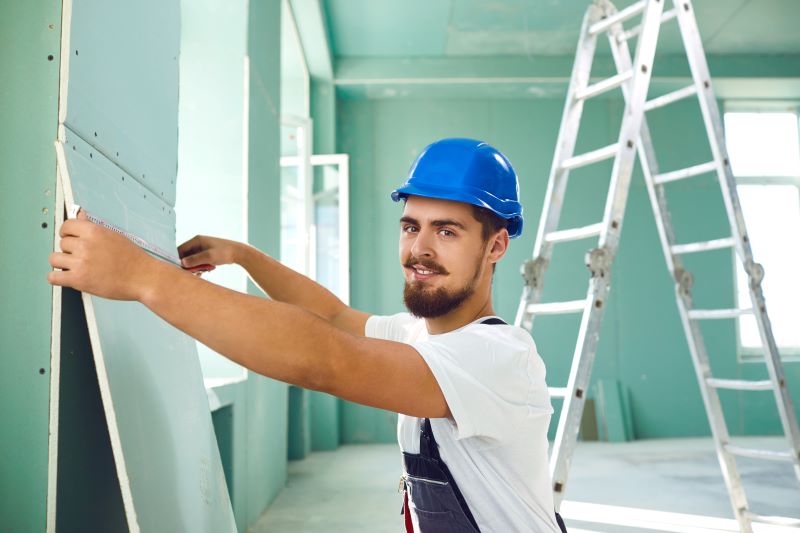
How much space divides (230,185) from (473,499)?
241 cm

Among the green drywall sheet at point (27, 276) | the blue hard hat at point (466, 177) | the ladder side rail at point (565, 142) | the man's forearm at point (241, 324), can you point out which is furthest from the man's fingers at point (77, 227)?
the ladder side rail at point (565, 142)

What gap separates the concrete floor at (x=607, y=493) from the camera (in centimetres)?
353

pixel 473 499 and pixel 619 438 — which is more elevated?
pixel 473 499

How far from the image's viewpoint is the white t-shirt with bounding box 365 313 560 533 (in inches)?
44.7

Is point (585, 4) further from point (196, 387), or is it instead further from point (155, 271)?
point (155, 271)

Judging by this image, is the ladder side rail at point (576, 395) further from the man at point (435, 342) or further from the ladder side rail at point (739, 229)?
the man at point (435, 342)

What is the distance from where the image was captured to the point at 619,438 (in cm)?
649

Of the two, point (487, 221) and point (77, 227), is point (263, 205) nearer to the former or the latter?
point (487, 221)

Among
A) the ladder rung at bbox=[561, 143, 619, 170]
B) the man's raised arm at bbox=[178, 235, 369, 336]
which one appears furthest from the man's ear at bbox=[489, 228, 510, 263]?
the ladder rung at bbox=[561, 143, 619, 170]

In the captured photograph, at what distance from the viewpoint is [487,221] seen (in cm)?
146

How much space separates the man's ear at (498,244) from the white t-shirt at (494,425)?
0.21 m

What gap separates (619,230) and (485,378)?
5.79 ft

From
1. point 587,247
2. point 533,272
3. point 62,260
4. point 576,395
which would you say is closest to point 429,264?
point 62,260

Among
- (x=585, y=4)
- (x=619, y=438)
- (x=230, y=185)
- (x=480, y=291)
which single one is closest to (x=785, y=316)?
(x=619, y=438)
